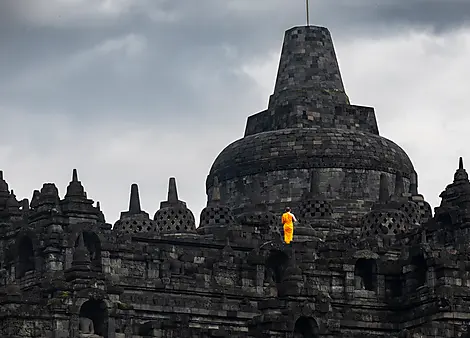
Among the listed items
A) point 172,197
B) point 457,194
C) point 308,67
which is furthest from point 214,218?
point 308,67

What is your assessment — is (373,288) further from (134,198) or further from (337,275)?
(134,198)

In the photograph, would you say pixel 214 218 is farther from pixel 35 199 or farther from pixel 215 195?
pixel 35 199

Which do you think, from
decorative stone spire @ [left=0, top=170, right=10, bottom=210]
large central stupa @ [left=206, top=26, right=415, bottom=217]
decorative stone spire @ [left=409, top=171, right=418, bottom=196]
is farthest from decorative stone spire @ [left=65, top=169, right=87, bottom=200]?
decorative stone spire @ [left=409, top=171, right=418, bottom=196]

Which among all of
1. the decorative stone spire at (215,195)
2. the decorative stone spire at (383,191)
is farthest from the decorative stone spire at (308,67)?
the decorative stone spire at (383,191)

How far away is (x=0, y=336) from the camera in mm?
83625

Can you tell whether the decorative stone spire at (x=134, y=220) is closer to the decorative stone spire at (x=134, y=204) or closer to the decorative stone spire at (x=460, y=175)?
the decorative stone spire at (x=134, y=204)

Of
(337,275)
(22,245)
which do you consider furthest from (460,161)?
(22,245)

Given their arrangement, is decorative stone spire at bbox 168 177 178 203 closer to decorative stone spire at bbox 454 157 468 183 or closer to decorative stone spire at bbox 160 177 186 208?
decorative stone spire at bbox 160 177 186 208

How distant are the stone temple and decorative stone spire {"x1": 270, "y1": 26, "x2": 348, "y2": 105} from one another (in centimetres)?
32

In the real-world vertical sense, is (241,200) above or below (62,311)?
above

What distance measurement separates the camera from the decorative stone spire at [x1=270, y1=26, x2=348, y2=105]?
392ft

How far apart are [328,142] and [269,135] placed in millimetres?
2797

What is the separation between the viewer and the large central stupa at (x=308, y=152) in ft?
377

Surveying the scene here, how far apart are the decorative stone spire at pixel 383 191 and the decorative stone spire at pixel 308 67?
770 centimetres
